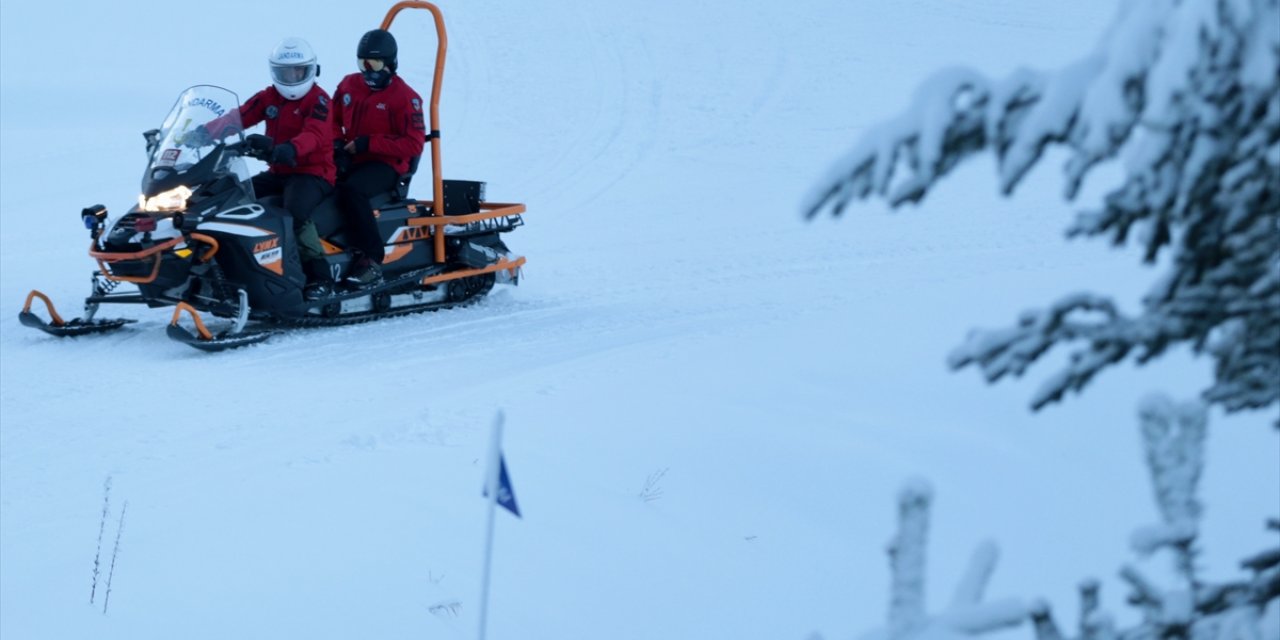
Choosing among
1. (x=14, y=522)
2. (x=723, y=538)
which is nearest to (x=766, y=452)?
(x=723, y=538)

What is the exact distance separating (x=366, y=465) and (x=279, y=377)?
1562mm

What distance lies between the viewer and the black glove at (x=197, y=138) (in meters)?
7.31

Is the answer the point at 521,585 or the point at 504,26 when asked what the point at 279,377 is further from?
the point at 504,26

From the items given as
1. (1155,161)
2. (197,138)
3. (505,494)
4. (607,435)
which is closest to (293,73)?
(197,138)

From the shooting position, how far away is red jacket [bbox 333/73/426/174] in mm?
7855

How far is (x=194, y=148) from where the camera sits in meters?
7.32

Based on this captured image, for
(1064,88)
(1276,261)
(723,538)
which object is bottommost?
(723,538)

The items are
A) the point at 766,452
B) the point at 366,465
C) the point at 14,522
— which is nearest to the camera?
the point at 14,522

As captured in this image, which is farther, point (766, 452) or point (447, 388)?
point (447, 388)

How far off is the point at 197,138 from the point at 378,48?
110cm

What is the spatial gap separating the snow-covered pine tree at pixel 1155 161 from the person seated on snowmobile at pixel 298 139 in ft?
20.1

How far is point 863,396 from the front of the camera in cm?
665

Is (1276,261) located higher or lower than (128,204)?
higher

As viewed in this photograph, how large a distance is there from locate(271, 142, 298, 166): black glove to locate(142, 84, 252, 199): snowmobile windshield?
0.21 metres
